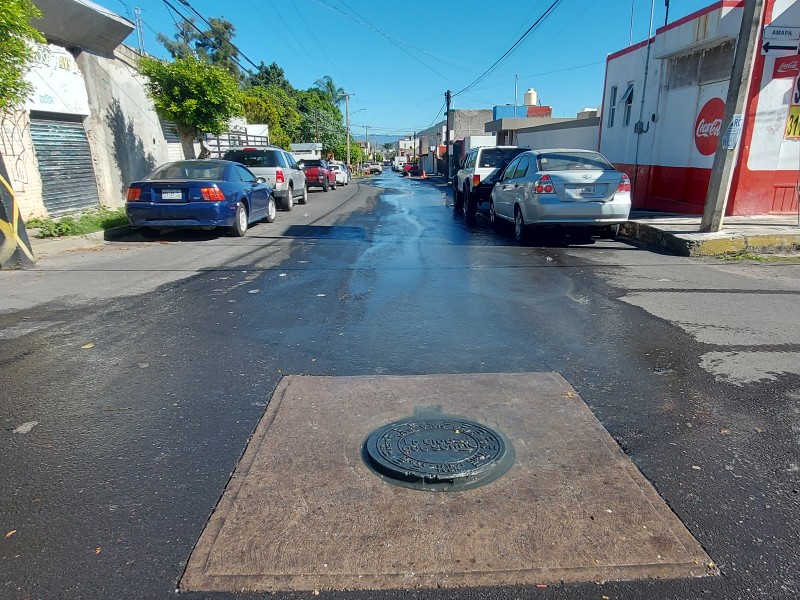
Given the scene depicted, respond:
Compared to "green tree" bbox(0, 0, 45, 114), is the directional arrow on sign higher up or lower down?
higher up

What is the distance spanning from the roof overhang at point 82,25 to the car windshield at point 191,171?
424cm

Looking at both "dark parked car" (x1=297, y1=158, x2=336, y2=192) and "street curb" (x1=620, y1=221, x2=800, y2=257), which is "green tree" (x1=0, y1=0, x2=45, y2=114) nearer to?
"street curb" (x1=620, y1=221, x2=800, y2=257)

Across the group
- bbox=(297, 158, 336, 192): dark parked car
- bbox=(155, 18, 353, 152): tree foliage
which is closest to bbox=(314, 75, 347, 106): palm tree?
bbox=(155, 18, 353, 152): tree foliage

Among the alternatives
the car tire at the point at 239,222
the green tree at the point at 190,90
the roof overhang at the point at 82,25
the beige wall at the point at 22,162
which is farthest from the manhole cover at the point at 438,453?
the green tree at the point at 190,90

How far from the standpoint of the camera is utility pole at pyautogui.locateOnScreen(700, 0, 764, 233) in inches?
326

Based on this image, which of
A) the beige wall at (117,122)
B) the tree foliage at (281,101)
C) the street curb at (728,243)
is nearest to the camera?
the street curb at (728,243)

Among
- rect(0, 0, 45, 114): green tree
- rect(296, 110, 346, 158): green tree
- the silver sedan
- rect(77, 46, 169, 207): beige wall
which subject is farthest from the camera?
rect(296, 110, 346, 158): green tree

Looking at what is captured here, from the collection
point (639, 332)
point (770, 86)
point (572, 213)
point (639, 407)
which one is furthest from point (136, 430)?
point (770, 86)

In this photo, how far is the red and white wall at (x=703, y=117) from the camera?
34.7ft

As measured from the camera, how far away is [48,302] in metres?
6.04

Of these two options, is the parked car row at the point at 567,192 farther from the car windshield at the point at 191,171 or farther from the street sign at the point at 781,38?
the car windshield at the point at 191,171

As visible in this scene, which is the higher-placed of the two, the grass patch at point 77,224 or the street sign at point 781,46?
the street sign at point 781,46

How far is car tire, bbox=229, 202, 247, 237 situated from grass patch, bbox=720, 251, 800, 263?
8.59m

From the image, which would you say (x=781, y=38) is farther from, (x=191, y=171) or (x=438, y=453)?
(x=191, y=171)
